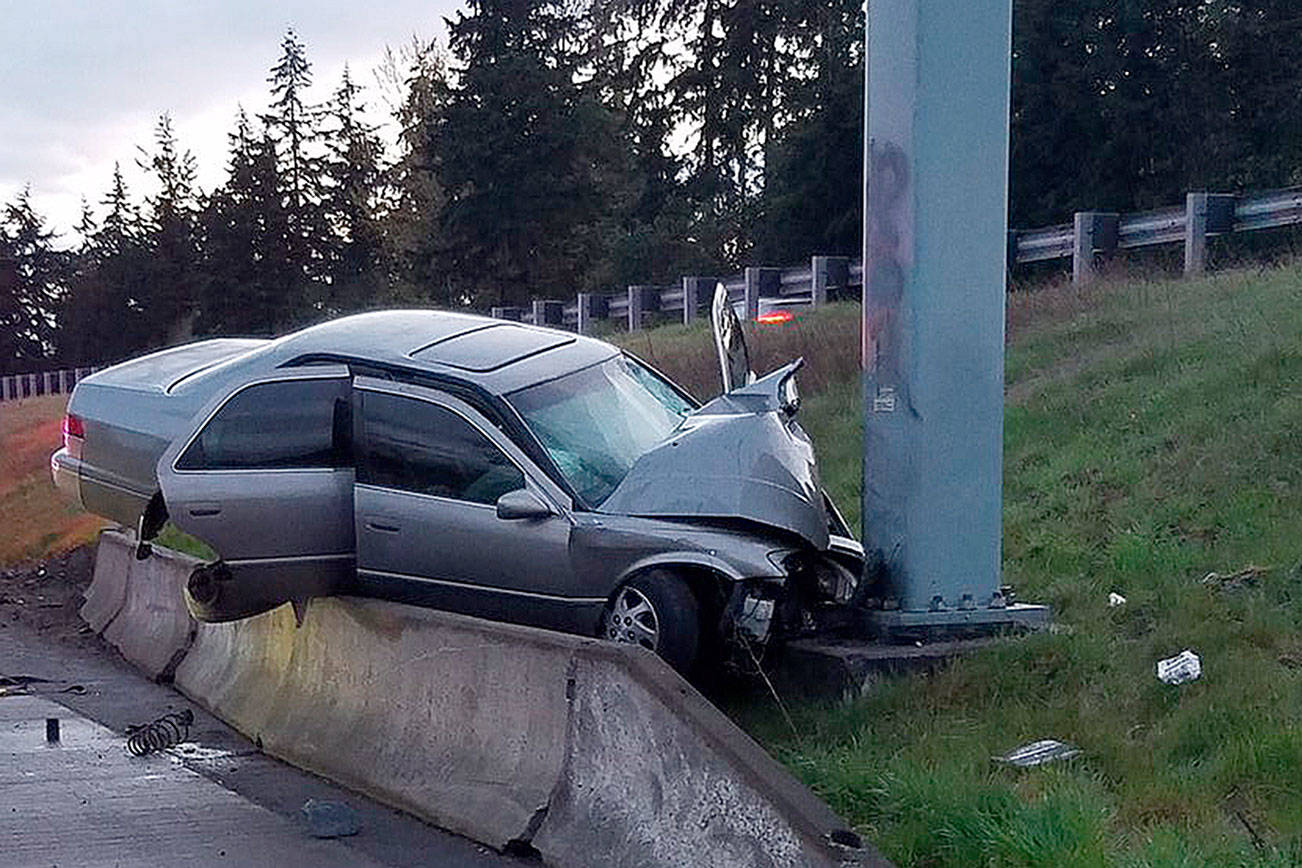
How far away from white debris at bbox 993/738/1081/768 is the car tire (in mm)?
1559

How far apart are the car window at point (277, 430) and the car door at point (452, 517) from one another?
154 millimetres

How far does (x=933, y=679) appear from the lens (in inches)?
302

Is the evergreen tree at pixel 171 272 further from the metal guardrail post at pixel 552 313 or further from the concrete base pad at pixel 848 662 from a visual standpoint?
the concrete base pad at pixel 848 662

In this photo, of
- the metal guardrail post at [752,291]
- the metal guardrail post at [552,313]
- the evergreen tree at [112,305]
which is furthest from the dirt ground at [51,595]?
the evergreen tree at [112,305]

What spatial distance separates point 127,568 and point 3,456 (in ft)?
52.3

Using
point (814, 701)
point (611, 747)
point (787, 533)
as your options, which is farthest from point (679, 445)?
point (611, 747)

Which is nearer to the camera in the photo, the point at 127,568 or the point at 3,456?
the point at 127,568

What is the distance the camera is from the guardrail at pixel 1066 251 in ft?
59.5

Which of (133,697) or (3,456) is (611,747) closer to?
(133,697)

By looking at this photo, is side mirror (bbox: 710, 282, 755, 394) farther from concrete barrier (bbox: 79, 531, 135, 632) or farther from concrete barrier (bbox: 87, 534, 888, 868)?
concrete barrier (bbox: 79, 531, 135, 632)

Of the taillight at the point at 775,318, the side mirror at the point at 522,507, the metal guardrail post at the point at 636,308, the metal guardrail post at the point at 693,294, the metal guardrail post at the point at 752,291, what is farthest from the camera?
the metal guardrail post at the point at 636,308

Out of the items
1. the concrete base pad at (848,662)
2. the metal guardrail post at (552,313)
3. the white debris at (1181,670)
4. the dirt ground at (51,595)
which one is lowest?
the dirt ground at (51,595)

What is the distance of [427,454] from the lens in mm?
8492

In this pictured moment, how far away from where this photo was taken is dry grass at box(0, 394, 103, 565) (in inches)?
634
